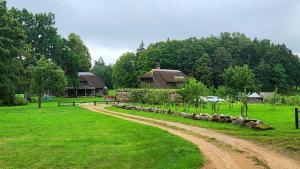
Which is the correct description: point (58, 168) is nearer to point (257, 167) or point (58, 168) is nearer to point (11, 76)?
point (257, 167)

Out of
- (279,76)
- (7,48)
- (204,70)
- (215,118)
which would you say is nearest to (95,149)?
(215,118)

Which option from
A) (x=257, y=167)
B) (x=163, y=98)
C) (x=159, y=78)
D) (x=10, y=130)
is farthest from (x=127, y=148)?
(x=159, y=78)

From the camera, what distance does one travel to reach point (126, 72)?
307ft

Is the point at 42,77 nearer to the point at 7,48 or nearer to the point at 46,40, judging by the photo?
the point at 7,48

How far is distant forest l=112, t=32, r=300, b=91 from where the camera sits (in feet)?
299

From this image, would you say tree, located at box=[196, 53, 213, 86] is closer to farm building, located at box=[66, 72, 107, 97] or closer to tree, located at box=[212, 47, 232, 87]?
tree, located at box=[212, 47, 232, 87]

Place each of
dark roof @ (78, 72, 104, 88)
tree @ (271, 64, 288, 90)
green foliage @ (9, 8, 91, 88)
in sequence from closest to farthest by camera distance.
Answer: green foliage @ (9, 8, 91, 88)
tree @ (271, 64, 288, 90)
dark roof @ (78, 72, 104, 88)

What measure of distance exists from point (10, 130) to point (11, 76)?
2613cm

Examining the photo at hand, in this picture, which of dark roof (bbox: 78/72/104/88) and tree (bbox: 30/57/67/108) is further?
dark roof (bbox: 78/72/104/88)

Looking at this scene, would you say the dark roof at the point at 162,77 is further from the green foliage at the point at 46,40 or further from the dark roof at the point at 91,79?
the dark roof at the point at 91,79

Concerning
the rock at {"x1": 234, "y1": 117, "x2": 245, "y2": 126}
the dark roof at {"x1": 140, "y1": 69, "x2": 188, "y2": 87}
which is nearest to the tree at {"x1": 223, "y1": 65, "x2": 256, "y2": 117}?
the rock at {"x1": 234, "y1": 117, "x2": 245, "y2": 126}

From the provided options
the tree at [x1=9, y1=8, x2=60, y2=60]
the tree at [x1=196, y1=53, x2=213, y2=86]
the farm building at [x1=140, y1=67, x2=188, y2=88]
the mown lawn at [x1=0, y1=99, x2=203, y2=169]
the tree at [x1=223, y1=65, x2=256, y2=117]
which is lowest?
the mown lawn at [x1=0, y1=99, x2=203, y2=169]

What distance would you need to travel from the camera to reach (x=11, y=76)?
49219 millimetres

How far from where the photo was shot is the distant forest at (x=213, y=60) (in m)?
91.1
